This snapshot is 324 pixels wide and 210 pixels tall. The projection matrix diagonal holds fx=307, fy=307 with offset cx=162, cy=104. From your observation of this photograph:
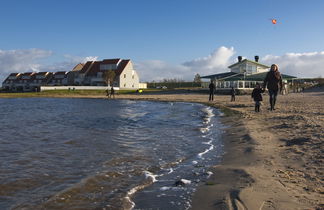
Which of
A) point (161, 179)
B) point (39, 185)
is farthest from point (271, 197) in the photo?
point (39, 185)

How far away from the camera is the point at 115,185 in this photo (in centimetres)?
532

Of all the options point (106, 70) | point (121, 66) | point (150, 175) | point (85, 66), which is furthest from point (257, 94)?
point (85, 66)

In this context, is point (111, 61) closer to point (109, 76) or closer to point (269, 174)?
point (109, 76)

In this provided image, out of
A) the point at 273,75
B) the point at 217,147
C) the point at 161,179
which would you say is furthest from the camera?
the point at 273,75

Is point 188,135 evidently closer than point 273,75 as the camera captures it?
Yes

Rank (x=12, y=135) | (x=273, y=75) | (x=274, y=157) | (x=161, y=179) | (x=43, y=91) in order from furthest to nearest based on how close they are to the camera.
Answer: (x=43, y=91)
(x=273, y=75)
(x=12, y=135)
(x=274, y=157)
(x=161, y=179)

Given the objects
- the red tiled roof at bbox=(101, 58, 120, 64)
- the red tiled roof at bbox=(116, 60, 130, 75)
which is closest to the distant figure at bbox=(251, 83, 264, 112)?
the red tiled roof at bbox=(116, 60, 130, 75)

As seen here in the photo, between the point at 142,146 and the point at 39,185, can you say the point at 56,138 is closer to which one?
the point at 142,146

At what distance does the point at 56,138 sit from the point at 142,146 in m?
3.48

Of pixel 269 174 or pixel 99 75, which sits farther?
pixel 99 75

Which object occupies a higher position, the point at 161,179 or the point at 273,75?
the point at 273,75

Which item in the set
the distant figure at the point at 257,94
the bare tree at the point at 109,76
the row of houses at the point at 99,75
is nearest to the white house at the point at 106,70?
the row of houses at the point at 99,75

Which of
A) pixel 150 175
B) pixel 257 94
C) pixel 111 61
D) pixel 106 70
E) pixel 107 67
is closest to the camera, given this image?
pixel 150 175

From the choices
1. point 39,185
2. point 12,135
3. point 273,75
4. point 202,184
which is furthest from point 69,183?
point 273,75
